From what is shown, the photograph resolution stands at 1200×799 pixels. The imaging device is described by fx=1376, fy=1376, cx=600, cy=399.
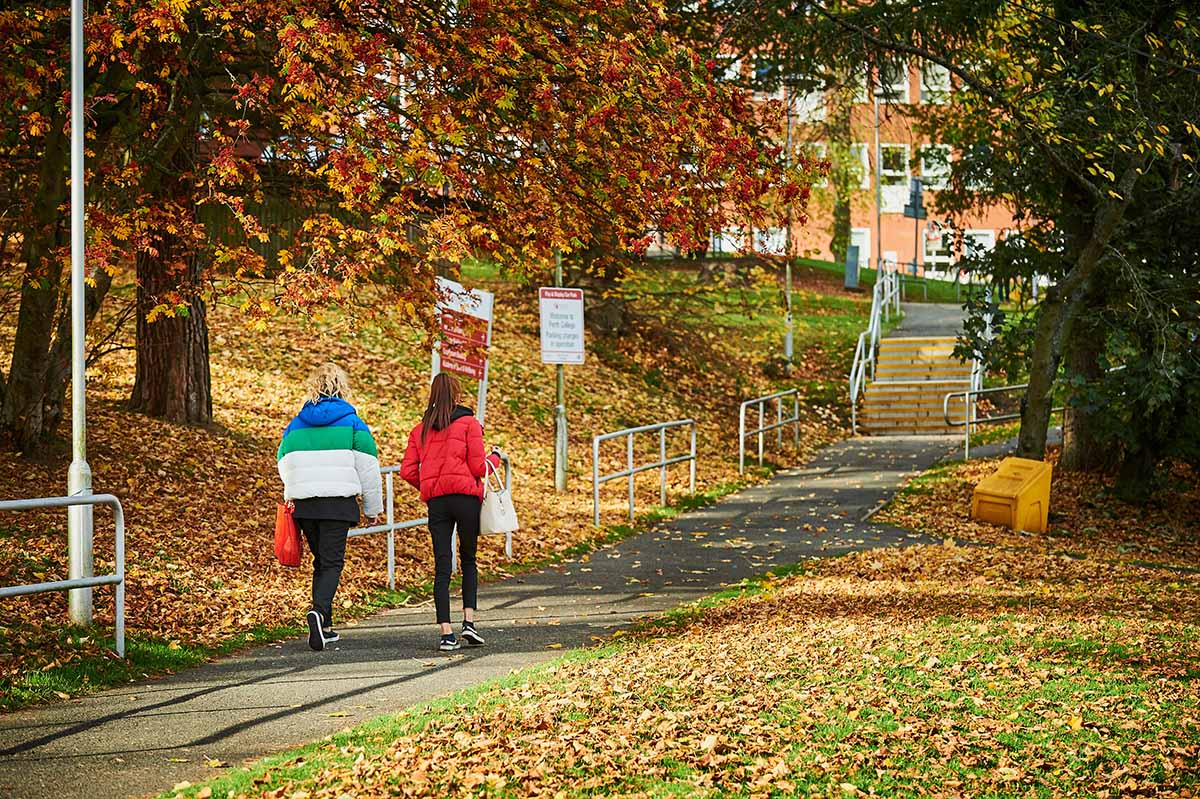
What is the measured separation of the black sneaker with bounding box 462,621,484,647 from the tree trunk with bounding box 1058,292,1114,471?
1152 cm

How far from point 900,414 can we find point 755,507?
35.7 feet

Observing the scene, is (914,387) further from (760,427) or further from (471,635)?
(471,635)

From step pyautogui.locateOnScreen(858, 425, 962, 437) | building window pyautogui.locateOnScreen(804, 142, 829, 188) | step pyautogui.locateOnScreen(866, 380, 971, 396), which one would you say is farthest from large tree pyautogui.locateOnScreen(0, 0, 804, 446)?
step pyautogui.locateOnScreen(866, 380, 971, 396)

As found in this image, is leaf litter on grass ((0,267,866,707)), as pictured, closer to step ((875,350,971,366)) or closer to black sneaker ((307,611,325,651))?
black sneaker ((307,611,325,651))

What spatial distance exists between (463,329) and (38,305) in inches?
150

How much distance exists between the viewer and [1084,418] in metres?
20.1

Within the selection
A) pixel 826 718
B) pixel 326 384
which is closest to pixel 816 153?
pixel 326 384

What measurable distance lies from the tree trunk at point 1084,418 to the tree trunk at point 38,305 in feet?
41.7

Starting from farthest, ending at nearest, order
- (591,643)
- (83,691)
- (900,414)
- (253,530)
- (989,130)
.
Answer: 1. (900,414)
2. (989,130)
3. (253,530)
4. (591,643)
5. (83,691)

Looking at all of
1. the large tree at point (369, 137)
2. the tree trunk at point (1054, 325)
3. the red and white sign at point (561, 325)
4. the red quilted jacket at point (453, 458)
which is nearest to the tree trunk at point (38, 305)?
the large tree at point (369, 137)

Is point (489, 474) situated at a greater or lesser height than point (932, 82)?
lesser

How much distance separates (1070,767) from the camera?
5867 mm

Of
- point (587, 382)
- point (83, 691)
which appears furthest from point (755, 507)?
point (83, 691)

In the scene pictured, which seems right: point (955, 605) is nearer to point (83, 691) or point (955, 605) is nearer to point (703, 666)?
point (703, 666)
